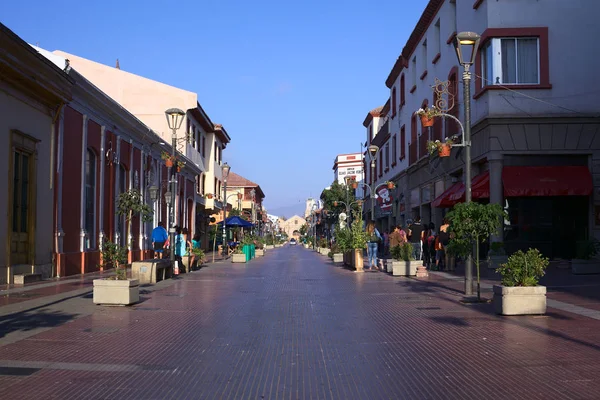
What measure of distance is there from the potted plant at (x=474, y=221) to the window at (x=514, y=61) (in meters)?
11.7

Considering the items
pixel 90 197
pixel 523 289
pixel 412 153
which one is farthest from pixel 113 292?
pixel 412 153

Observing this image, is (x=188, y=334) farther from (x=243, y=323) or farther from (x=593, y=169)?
(x=593, y=169)

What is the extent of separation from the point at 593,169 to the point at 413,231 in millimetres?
7130

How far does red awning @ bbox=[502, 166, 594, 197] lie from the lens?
72.7 ft

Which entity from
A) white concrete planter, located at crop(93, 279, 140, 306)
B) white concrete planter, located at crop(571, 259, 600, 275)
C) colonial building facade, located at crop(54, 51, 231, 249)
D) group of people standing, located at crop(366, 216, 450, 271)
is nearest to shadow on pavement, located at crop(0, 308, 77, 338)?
white concrete planter, located at crop(93, 279, 140, 306)

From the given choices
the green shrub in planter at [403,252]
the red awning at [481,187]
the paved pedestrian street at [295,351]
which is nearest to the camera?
the paved pedestrian street at [295,351]

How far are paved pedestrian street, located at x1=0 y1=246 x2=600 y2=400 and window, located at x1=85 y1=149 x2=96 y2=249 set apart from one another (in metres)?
11.0

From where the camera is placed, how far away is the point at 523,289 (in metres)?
10.4

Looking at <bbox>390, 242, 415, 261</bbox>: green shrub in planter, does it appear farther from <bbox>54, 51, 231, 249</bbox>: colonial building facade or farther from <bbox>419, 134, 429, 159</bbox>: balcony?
<bbox>54, 51, 231, 249</bbox>: colonial building facade

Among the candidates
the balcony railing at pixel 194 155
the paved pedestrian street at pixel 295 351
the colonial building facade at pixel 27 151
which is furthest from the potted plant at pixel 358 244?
the balcony railing at pixel 194 155

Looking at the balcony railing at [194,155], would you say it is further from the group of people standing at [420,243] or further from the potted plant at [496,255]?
the potted plant at [496,255]

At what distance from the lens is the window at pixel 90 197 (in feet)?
76.0

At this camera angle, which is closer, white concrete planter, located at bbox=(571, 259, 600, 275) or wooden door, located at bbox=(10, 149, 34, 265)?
wooden door, located at bbox=(10, 149, 34, 265)

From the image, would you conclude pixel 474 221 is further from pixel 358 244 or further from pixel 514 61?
pixel 514 61
